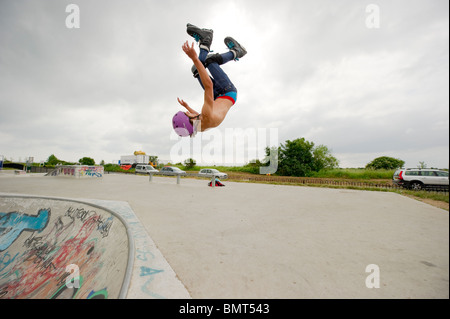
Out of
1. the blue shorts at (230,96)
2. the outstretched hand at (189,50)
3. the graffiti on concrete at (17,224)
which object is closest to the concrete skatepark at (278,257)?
the graffiti on concrete at (17,224)

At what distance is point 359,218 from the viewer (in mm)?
4547

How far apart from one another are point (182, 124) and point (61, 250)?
4.21 metres

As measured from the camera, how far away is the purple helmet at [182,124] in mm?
2809

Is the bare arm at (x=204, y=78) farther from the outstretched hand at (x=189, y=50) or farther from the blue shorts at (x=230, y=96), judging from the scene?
the blue shorts at (x=230, y=96)

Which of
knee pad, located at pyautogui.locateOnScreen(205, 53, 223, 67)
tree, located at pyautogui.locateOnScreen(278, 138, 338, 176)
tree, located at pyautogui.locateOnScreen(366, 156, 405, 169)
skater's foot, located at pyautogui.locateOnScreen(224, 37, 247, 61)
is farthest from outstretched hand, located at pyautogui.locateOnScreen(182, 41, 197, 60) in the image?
tree, located at pyautogui.locateOnScreen(278, 138, 338, 176)

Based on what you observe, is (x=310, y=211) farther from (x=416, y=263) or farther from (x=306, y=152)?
(x=306, y=152)

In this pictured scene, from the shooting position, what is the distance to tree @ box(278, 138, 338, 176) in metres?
24.8

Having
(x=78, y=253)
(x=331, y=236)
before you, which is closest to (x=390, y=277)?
(x=331, y=236)

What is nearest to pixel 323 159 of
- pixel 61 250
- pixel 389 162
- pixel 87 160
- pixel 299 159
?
pixel 299 159

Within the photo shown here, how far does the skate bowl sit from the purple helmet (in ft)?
5.80

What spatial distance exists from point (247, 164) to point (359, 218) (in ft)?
92.8

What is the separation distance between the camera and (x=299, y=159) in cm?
2570

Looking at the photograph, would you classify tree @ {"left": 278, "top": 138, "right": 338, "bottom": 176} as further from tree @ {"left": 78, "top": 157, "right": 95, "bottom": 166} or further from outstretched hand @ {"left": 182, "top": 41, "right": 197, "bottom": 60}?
tree @ {"left": 78, "top": 157, "right": 95, "bottom": 166}

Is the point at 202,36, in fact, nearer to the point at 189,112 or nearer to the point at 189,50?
the point at 189,50
